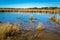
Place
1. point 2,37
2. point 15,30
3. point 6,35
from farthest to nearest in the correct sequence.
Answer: point 15,30, point 6,35, point 2,37

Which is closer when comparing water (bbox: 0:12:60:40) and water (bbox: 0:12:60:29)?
water (bbox: 0:12:60:40)

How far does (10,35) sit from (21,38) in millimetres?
1153

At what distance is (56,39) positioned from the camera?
388 inches

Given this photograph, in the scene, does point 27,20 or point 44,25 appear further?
point 27,20

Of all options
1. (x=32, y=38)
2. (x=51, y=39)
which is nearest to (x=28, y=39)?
(x=32, y=38)

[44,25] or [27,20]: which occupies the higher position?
[44,25]

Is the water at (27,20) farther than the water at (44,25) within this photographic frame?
Yes

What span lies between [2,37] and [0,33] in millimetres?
481

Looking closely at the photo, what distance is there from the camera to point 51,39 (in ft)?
32.6

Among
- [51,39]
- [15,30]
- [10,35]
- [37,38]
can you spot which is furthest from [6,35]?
[51,39]

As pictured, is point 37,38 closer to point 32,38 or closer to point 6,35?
point 32,38

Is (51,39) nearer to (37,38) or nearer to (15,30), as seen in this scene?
(37,38)

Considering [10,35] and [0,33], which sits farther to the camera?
[10,35]

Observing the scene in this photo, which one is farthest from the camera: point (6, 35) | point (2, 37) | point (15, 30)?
point (15, 30)
